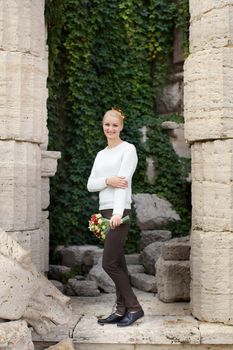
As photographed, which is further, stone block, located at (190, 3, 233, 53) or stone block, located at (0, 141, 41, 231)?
stone block, located at (0, 141, 41, 231)

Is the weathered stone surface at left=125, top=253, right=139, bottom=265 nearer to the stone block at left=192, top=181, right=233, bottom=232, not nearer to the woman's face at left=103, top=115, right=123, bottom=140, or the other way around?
the stone block at left=192, top=181, right=233, bottom=232

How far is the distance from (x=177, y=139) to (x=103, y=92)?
2.12m

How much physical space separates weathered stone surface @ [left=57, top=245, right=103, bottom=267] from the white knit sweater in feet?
15.8

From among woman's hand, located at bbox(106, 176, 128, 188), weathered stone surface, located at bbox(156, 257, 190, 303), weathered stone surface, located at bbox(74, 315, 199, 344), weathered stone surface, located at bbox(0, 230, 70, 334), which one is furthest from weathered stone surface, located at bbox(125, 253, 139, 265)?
woman's hand, located at bbox(106, 176, 128, 188)

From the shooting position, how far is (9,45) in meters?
5.63

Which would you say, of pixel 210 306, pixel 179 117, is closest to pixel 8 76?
pixel 210 306

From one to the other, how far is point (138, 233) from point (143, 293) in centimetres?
389

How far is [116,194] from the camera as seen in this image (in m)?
4.85

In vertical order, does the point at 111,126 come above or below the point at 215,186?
above

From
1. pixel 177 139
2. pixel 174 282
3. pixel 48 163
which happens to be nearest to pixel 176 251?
pixel 174 282

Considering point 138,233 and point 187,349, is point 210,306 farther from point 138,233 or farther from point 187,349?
point 138,233

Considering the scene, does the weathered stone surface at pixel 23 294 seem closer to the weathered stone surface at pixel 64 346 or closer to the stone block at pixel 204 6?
the weathered stone surface at pixel 64 346

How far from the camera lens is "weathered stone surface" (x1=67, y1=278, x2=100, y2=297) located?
731cm

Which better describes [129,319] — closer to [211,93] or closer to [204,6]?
[211,93]
